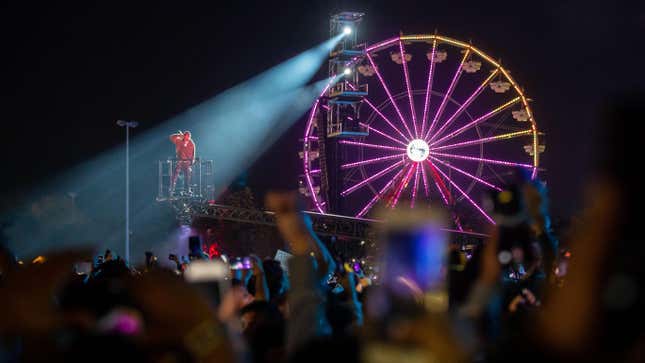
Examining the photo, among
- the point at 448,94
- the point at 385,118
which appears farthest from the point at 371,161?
the point at 448,94

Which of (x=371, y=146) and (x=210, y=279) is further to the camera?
(x=371, y=146)

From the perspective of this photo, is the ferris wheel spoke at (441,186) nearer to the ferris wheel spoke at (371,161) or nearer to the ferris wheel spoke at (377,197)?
the ferris wheel spoke at (377,197)

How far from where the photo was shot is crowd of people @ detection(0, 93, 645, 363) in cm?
328

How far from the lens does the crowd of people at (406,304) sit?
3.28 metres

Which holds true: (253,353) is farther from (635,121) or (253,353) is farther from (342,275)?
(635,121)

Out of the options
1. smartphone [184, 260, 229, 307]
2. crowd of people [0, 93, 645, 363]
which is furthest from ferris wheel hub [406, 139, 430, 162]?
crowd of people [0, 93, 645, 363]

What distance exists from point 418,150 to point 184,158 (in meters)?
12.6

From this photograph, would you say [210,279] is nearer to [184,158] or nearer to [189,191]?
[189,191]

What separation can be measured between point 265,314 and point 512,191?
6.82 feet

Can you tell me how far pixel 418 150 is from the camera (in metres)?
29.8

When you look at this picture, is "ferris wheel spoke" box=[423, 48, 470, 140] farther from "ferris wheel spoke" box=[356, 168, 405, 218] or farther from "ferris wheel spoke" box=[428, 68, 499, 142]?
"ferris wheel spoke" box=[356, 168, 405, 218]

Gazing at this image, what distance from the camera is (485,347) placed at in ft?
13.7

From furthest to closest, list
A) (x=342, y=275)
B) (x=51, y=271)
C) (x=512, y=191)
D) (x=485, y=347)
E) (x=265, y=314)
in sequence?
(x=342, y=275)
(x=265, y=314)
(x=512, y=191)
(x=51, y=271)
(x=485, y=347)

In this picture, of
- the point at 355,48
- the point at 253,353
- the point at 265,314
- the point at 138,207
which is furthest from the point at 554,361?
the point at 138,207
